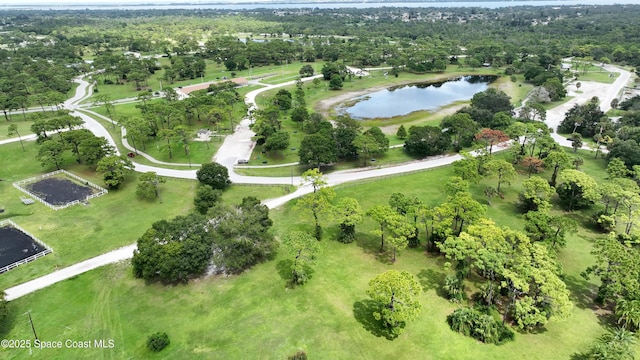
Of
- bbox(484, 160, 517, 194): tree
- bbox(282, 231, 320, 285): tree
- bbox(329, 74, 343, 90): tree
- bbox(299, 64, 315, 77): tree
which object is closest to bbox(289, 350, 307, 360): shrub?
bbox(282, 231, 320, 285): tree

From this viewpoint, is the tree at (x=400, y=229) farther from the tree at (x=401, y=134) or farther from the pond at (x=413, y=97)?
the pond at (x=413, y=97)

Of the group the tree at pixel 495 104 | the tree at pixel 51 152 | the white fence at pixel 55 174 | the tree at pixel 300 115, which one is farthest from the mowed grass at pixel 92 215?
the tree at pixel 495 104

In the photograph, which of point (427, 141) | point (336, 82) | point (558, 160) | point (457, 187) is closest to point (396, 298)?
point (457, 187)

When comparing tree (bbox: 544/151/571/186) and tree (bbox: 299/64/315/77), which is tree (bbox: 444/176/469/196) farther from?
tree (bbox: 299/64/315/77)

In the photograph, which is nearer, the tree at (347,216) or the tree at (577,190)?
the tree at (347,216)

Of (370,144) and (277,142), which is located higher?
(370,144)

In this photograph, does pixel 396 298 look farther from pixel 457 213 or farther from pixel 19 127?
pixel 19 127

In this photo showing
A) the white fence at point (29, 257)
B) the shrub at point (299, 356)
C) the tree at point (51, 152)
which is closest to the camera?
the shrub at point (299, 356)

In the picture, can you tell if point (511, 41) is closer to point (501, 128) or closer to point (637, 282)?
point (501, 128)

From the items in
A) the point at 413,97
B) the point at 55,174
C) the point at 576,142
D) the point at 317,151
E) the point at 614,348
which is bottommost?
the point at 413,97
